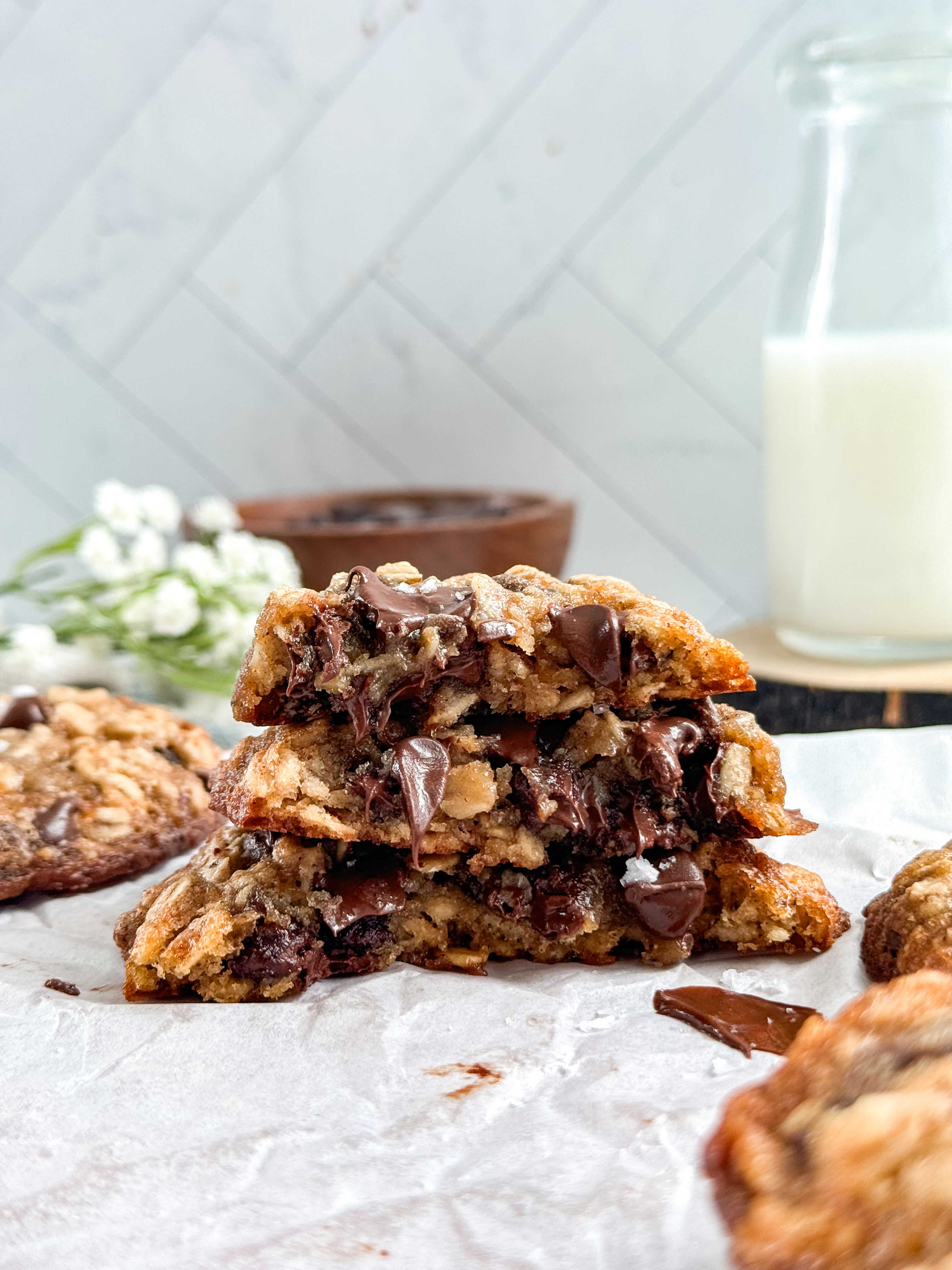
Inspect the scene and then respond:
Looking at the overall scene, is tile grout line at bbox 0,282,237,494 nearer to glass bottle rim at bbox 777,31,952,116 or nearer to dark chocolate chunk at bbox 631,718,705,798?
glass bottle rim at bbox 777,31,952,116

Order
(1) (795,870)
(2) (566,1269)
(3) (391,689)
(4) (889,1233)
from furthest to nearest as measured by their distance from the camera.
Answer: (1) (795,870), (3) (391,689), (2) (566,1269), (4) (889,1233)

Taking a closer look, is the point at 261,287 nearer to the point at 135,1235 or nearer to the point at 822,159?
the point at 822,159

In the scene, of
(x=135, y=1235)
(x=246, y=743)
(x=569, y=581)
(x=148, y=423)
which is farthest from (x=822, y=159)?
(x=135, y=1235)

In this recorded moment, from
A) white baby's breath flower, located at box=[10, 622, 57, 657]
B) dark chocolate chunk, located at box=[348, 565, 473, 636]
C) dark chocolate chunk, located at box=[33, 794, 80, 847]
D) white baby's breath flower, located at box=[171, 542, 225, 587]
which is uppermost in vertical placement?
dark chocolate chunk, located at box=[348, 565, 473, 636]

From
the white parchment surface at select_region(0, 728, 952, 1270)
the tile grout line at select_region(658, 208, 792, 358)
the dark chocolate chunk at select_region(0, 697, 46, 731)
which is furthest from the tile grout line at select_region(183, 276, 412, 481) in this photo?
the white parchment surface at select_region(0, 728, 952, 1270)

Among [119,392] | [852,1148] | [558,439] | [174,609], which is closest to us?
[852,1148]

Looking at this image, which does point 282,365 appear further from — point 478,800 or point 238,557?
point 478,800

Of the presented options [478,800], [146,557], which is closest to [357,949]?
[478,800]
